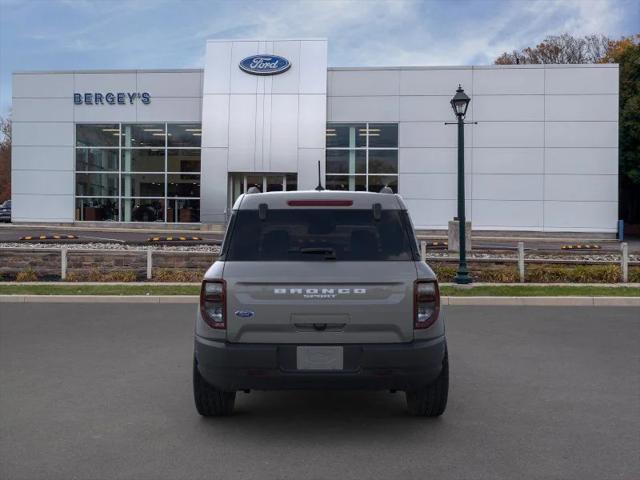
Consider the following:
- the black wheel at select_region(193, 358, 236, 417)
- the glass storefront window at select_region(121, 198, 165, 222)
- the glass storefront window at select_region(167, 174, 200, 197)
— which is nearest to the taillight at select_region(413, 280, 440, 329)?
the black wheel at select_region(193, 358, 236, 417)

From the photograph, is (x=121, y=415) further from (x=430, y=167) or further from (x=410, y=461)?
(x=430, y=167)

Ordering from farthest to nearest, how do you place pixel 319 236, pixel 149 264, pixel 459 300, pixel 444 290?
pixel 149 264
pixel 444 290
pixel 459 300
pixel 319 236

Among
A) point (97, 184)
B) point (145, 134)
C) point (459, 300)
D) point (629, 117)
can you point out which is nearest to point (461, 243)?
point (459, 300)

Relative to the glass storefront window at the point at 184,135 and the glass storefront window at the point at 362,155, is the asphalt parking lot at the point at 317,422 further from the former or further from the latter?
the glass storefront window at the point at 184,135

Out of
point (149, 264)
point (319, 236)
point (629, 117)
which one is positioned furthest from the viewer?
point (629, 117)

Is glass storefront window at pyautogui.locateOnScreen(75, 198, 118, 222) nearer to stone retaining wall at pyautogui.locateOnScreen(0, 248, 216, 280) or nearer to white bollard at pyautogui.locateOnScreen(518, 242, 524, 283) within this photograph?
stone retaining wall at pyautogui.locateOnScreen(0, 248, 216, 280)

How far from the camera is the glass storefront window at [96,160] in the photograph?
106 feet

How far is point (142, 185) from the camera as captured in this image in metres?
32.4

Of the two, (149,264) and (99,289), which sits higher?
(149,264)

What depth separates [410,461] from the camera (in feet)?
13.7

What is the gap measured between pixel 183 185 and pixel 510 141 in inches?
632

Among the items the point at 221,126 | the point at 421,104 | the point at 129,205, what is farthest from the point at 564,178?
the point at 129,205

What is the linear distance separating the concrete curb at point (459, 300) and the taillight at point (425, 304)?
771 centimetres

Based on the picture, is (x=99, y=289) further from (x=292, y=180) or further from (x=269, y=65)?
(x=269, y=65)
